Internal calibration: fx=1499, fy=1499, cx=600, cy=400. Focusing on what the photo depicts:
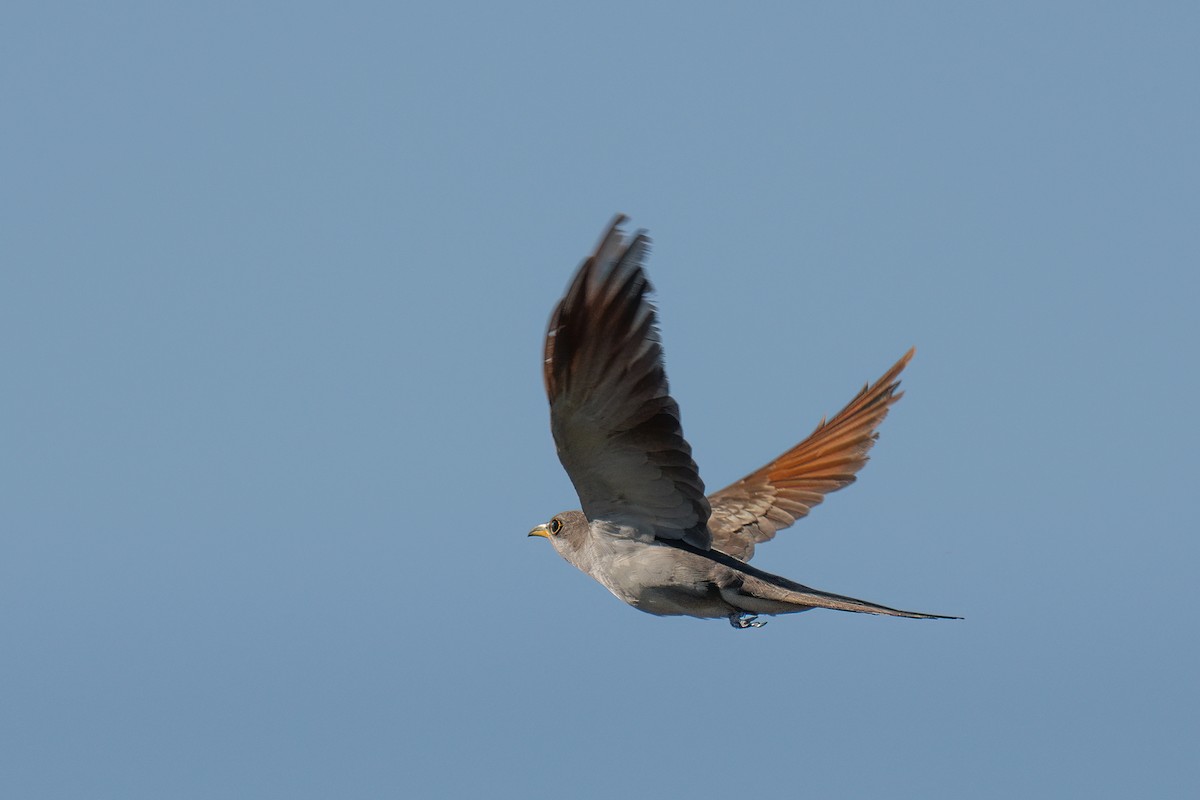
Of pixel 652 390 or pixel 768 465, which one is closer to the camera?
pixel 652 390

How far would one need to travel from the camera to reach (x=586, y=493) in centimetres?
1142

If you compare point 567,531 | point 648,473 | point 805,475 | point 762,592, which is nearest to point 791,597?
point 762,592

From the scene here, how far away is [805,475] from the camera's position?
1463 cm

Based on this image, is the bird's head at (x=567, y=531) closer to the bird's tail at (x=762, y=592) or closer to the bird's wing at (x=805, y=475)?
the bird's tail at (x=762, y=592)

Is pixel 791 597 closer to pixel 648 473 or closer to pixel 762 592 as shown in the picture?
pixel 762 592

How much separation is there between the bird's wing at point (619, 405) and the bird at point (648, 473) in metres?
0.01

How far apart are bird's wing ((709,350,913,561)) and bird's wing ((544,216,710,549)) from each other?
8.22ft

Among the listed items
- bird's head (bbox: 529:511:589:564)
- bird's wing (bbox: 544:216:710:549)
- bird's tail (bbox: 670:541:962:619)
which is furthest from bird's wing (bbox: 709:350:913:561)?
bird's wing (bbox: 544:216:710:549)

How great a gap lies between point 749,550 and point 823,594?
2.70 m

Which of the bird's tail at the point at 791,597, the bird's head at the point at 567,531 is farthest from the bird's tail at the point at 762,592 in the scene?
the bird's head at the point at 567,531

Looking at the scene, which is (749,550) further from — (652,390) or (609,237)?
(609,237)

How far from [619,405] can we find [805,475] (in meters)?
4.94

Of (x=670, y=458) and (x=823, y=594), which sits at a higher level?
(x=670, y=458)

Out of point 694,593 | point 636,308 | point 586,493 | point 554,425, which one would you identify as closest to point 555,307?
point 636,308
